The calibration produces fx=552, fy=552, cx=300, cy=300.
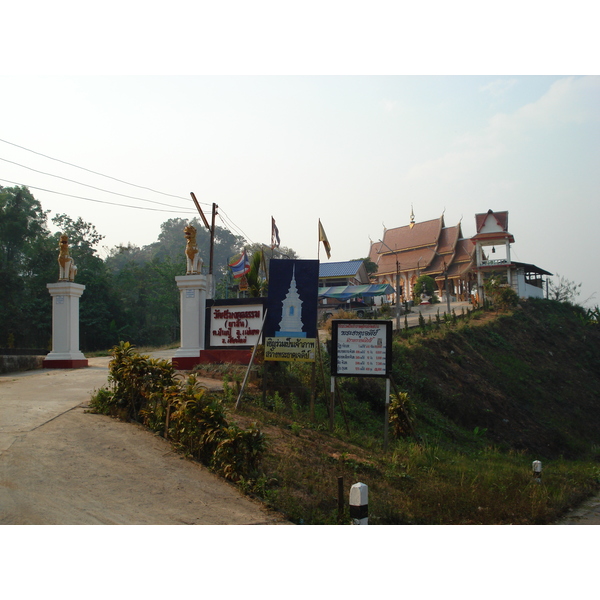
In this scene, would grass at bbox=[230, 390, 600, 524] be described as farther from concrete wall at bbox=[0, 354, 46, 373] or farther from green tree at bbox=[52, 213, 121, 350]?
green tree at bbox=[52, 213, 121, 350]

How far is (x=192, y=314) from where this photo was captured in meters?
13.1

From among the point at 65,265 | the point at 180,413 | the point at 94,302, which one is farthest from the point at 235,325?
the point at 94,302

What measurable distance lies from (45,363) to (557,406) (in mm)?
17463

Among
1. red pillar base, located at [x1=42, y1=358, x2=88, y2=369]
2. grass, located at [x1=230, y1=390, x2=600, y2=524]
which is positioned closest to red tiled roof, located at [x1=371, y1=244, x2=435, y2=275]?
red pillar base, located at [x1=42, y1=358, x2=88, y2=369]

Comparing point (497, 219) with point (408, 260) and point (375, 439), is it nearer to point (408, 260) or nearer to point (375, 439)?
point (408, 260)

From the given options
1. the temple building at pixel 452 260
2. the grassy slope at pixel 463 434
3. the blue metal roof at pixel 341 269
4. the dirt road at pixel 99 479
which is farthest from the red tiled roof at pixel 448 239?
the dirt road at pixel 99 479

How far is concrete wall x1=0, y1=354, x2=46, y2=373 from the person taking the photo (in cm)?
1493

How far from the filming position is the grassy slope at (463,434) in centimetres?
707

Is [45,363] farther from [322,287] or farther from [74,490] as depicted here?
[322,287]

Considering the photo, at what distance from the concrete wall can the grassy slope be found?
27.4 feet

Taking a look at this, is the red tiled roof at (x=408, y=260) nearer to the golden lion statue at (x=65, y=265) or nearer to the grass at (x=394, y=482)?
the golden lion statue at (x=65, y=265)

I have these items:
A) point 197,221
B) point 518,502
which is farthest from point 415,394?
point 197,221

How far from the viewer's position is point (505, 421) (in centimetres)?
1717

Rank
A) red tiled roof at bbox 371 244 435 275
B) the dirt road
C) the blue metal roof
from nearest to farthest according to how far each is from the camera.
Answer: the dirt road → the blue metal roof → red tiled roof at bbox 371 244 435 275
